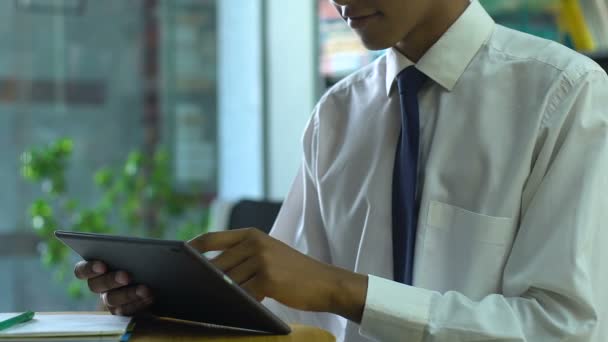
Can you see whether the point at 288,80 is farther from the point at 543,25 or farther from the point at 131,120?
the point at 543,25

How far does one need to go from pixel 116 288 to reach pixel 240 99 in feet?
10.9

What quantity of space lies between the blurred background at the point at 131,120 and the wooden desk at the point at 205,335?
2942 millimetres

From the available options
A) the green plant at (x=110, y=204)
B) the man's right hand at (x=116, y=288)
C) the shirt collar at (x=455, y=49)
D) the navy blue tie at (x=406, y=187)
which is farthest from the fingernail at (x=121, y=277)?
the green plant at (x=110, y=204)

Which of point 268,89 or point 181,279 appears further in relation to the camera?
point 268,89

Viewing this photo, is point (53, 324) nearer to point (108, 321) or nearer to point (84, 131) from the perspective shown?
point (108, 321)

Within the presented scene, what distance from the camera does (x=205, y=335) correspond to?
3.36ft

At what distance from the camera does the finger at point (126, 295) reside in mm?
1050

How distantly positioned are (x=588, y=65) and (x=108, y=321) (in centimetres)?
72

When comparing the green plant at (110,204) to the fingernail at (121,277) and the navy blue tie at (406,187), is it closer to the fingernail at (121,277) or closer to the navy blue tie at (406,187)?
the navy blue tie at (406,187)

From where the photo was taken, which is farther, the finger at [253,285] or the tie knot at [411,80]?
the tie knot at [411,80]

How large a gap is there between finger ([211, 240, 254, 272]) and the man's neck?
0.53 metres

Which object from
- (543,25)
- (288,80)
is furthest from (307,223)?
(288,80)

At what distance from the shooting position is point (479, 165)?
4.08 ft

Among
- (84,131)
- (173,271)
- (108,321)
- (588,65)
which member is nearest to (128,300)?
(108,321)
